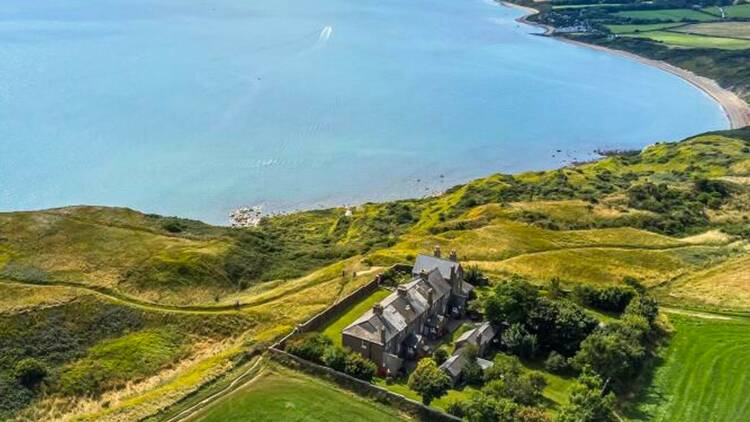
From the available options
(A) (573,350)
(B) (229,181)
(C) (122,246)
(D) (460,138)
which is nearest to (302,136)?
(B) (229,181)

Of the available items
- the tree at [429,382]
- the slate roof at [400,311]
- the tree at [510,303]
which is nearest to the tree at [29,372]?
the slate roof at [400,311]

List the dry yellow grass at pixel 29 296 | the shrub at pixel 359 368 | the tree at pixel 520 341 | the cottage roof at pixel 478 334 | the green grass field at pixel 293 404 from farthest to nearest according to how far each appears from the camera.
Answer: the dry yellow grass at pixel 29 296, the tree at pixel 520 341, the cottage roof at pixel 478 334, the shrub at pixel 359 368, the green grass field at pixel 293 404

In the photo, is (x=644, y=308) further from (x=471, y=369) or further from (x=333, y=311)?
(x=333, y=311)

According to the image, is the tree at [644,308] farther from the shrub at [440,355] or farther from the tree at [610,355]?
the shrub at [440,355]

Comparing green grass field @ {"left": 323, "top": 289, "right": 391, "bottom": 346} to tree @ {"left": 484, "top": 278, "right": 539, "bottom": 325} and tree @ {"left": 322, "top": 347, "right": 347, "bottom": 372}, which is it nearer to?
tree @ {"left": 322, "top": 347, "right": 347, "bottom": 372}

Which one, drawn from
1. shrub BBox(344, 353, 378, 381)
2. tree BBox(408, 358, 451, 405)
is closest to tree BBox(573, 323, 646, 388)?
tree BBox(408, 358, 451, 405)

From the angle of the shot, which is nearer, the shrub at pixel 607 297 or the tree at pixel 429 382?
the tree at pixel 429 382

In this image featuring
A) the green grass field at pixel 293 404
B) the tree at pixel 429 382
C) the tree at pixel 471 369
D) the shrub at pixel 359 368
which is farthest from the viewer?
the tree at pixel 471 369

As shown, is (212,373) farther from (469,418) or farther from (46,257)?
(46,257)
